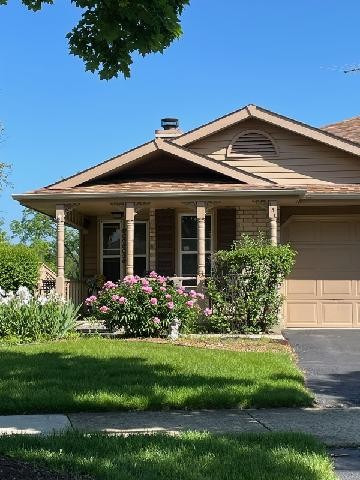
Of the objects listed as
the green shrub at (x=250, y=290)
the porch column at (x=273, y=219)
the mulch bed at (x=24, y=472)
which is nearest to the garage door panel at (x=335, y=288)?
the porch column at (x=273, y=219)

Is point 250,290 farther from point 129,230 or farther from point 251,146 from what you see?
point 251,146

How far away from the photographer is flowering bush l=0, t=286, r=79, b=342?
1294cm

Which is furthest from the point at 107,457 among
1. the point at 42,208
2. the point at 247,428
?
the point at 42,208

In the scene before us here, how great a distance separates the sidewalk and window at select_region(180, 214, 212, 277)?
976 centimetres

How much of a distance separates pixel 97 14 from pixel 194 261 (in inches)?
458

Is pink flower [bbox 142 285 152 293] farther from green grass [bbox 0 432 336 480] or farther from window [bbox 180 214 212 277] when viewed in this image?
green grass [bbox 0 432 336 480]

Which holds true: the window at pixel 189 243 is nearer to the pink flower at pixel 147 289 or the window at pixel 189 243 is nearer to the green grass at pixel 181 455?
the pink flower at pixel 147 289

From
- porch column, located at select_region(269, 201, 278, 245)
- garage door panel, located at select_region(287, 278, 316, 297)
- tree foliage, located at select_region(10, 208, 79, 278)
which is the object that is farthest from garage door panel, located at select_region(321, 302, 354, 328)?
tree foliage, located at select_region(10, 208, 79, 278)

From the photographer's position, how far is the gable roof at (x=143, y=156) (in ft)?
51.5

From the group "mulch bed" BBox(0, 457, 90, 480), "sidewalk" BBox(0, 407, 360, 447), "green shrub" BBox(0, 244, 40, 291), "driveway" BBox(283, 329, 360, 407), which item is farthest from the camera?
"green shrub" BBox(0, 244, 40, 291)

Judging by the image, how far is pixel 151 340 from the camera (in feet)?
42.2

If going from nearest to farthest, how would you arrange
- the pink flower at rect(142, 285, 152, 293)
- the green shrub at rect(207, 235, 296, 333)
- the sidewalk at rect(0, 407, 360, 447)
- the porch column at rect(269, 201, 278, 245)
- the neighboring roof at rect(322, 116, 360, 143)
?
the sidewalk at rect(0, 407, 360, 447), the pink flower at rect(142, 285, 152, 293), the green shrub at rect(207, 235, 296, 333), the porch column at rect(269, 201, 278, 245), the neighboring roof at rect(322, 116, 360, 143)

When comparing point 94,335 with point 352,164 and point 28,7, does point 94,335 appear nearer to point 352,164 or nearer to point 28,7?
point 352,164

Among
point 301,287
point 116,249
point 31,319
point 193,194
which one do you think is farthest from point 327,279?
point 31,319
